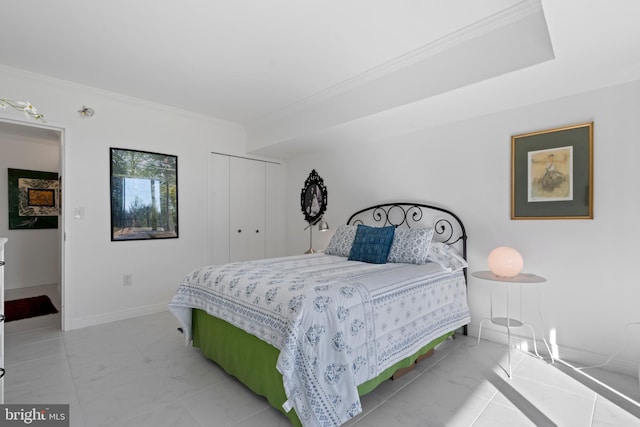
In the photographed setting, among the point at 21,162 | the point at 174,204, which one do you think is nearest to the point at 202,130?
the point at 174,204

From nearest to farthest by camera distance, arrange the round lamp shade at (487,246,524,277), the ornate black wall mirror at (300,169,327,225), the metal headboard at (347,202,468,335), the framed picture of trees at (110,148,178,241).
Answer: the round lamp shade at (487,246,524,277)
the metal headboard at (347,202,468,335)
the framed picture of trees at (110,148,178,241)
the ornate black wall mirror at (300,169,327,225)

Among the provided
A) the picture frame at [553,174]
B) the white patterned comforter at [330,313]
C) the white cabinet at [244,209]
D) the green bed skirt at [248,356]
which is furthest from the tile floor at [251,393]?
the white cabinet at [244,209]

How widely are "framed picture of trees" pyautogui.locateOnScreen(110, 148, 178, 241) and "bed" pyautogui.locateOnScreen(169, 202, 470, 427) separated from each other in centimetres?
160

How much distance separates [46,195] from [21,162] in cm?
61

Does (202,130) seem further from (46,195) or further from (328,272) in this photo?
(46,195)

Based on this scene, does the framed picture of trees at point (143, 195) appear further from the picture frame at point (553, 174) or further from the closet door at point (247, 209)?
the picture frame at point (553, 174)

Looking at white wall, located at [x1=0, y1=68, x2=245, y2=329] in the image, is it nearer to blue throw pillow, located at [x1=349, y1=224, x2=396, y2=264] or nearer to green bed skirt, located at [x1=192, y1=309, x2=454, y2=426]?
green bed skirt, located at [x1=192, y1=309, x2=454, y2=426]

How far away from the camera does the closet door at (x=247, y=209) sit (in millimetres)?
4617

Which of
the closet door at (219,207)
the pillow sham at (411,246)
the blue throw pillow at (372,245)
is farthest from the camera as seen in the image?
the closet door at (219,207)

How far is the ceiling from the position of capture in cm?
203

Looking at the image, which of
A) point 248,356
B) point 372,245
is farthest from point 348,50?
point 248,356

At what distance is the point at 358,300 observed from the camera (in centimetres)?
188

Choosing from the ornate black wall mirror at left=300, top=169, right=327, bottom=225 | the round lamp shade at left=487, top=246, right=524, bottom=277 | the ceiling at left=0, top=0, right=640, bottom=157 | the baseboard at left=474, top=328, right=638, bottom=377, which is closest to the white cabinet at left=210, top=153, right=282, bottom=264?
the ornate black wall mirror at left=300, top=169, right=327, bottom=225

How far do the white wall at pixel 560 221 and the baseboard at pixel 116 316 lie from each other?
10.5 feet
